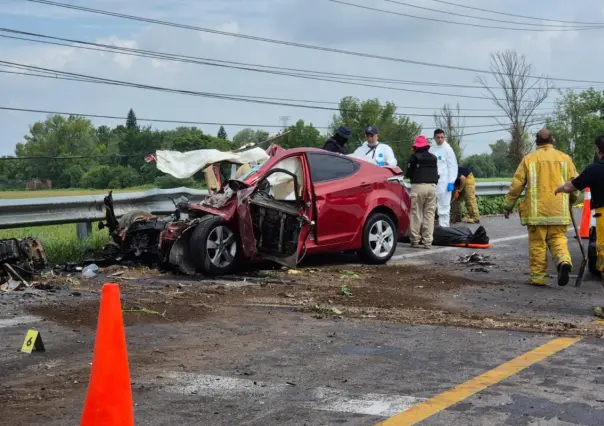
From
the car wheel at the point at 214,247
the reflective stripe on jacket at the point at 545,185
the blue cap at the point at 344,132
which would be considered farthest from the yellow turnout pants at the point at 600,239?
the blue cap at the point at 344,132

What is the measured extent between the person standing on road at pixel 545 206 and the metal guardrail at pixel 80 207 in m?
5.75

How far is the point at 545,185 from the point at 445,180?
236 inches

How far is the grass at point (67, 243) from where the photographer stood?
11625 mm

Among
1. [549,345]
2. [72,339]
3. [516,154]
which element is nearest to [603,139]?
[549,345]

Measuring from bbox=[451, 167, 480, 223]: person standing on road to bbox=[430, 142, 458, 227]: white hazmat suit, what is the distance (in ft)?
6.60

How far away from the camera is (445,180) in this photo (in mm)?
15961

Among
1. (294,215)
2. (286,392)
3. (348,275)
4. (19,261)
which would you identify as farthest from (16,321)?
(348,275)

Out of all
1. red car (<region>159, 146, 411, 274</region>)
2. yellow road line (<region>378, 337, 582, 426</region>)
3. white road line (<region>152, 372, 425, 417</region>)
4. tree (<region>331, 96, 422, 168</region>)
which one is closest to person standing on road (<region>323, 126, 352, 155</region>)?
red car (<region>159, 146, 411, 274</region>)

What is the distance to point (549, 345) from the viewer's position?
6480mm

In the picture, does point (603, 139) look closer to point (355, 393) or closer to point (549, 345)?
point (549, 345)

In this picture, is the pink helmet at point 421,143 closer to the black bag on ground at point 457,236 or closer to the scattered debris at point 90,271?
the black bag on ground at point 457,236

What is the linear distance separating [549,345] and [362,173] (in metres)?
5.73

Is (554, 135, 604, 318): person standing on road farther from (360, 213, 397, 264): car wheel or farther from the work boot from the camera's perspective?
(360, 213, 397, 264): car wheel

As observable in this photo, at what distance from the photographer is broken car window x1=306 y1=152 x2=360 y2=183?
36.8 feet
